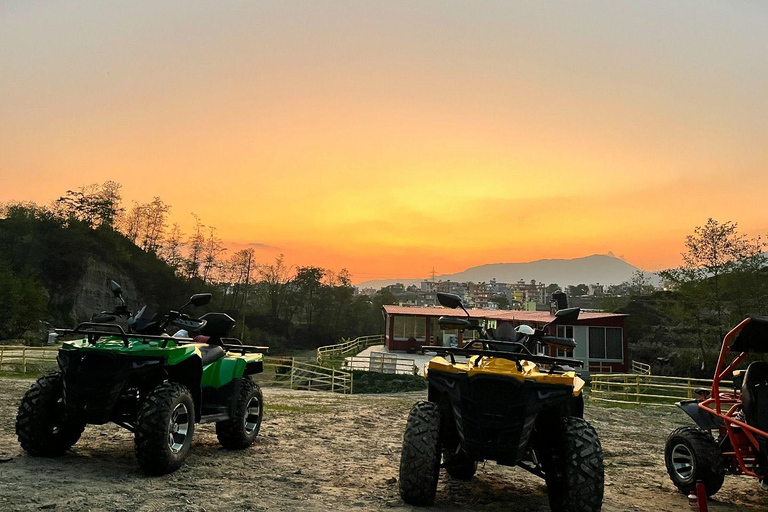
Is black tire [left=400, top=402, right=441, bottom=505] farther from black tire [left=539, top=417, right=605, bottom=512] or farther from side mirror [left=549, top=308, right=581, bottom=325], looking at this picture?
side mirror [left=549, top=308, right=581, bottom=325]

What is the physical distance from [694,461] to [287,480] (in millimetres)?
4338

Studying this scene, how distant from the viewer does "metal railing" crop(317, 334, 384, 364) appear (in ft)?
114

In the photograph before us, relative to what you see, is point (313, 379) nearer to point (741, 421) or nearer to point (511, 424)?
point (741, 421)

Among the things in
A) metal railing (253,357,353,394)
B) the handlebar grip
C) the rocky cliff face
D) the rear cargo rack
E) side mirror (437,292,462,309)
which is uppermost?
the rocky cliff face

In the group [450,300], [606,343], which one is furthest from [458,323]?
[606,343]

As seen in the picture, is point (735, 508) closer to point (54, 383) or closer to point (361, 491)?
point (361, 491)

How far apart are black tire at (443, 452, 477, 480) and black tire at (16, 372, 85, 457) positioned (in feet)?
13.2

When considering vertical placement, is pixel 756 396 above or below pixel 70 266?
below

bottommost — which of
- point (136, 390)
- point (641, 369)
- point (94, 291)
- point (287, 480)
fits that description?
point (287, 480)

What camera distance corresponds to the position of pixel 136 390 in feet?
21.5

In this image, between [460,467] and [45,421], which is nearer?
[45,421]

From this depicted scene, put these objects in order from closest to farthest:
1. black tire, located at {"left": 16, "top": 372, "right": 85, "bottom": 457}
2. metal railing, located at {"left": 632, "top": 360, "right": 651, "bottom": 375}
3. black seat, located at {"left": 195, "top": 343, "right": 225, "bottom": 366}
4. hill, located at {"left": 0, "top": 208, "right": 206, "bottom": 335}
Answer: black tire, located at {"left": 16, "top": 372, "right": 85, "bottom": 457} → black seat, located at {"left": 195, "top": 343, "right": 225, "bottom": 366} → metal railing, located at {"left": 632, "top": 360, "right": 651, "bottom": 375} → hill, located at {"left": 0, "top": 208, "right": 206, "bottom": 335}

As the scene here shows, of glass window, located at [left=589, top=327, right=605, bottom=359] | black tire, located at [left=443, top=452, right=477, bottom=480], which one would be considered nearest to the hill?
glass window, located at [left=589, top=327, right=605, bottom=359]

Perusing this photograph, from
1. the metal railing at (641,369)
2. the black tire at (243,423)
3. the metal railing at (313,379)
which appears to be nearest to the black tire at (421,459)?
the black tire at (243,423)
